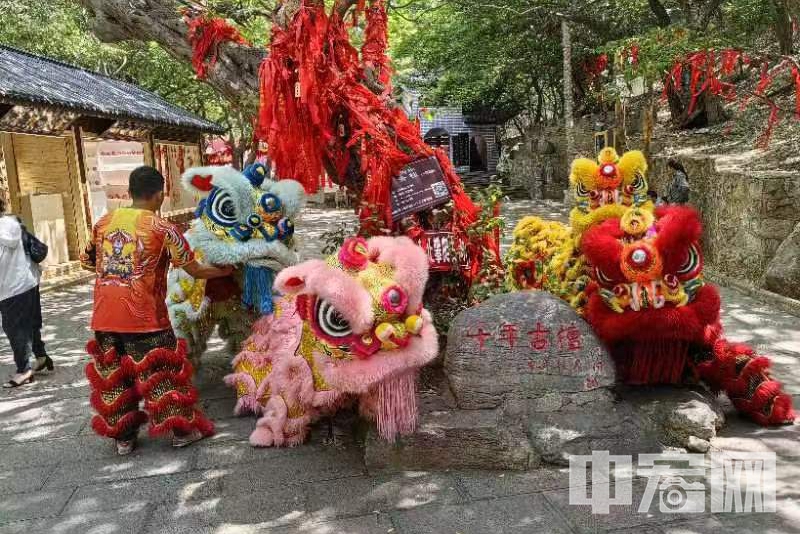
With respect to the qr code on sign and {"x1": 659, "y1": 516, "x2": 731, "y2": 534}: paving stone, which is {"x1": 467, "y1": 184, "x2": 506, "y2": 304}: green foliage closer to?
the qr code on sign

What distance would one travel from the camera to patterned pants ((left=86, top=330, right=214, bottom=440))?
3.81 metres

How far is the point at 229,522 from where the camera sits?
311 cm

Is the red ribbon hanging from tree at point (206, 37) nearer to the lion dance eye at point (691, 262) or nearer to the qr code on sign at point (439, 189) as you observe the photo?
the qr code on sign at point (439, 189)

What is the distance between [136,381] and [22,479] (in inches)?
32.6

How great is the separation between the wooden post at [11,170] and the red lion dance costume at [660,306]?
915 cm

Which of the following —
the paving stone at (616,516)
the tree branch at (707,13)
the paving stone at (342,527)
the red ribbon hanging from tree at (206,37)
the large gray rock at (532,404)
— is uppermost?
the tree branch at (707,13)

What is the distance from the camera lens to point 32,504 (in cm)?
342

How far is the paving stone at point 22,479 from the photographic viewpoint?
3611 mm

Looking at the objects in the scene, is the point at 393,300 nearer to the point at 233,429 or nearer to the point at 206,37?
the point at 233,429

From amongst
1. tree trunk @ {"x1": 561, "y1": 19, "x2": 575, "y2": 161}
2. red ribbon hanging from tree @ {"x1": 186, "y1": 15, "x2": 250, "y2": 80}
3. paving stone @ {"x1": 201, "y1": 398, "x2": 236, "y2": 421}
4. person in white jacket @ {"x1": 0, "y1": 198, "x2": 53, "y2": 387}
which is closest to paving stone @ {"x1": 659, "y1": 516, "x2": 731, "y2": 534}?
paving stone @ {"x1": 201, "y1": 398, "x2": 236, "y2": 421}

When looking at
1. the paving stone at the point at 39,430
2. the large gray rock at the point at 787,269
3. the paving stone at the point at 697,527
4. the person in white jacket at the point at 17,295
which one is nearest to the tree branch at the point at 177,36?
the person in white jacket at the point at 17,295

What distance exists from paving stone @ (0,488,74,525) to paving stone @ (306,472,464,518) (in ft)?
4.34

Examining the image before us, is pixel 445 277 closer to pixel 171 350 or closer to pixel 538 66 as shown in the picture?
pixel 171 350

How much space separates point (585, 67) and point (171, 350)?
1927 cm
